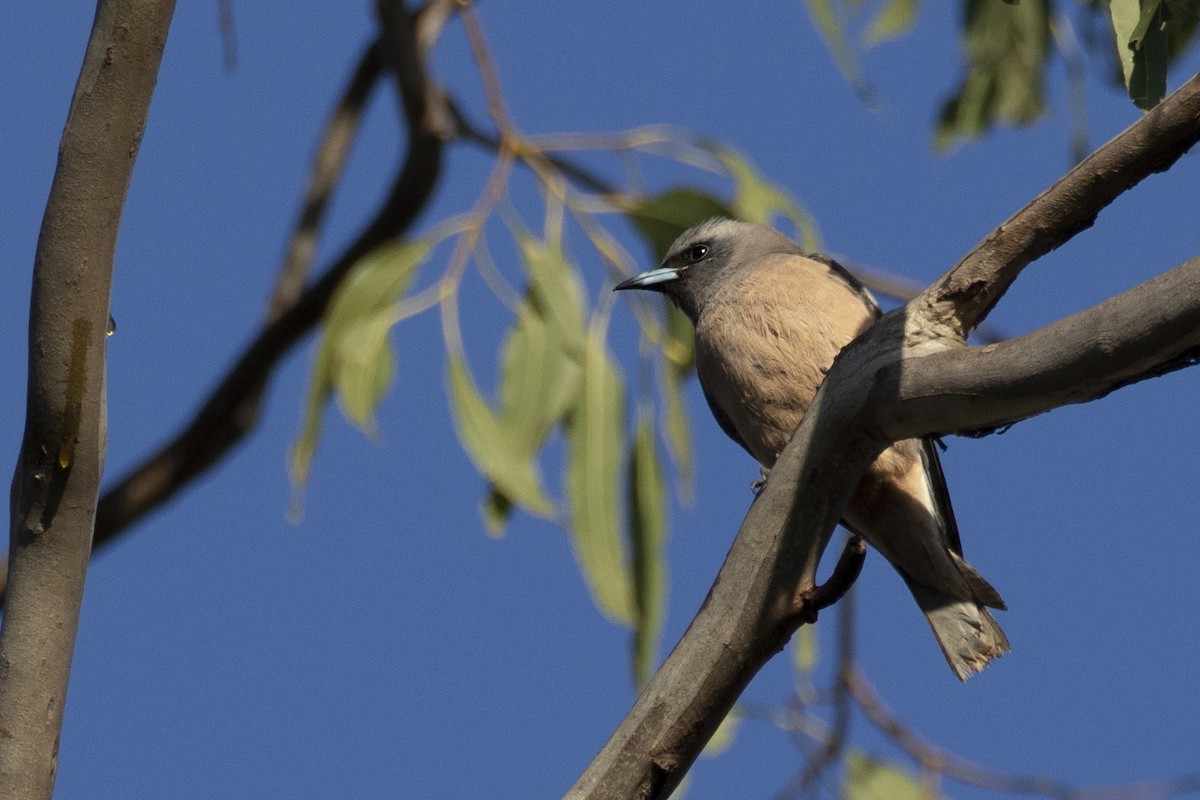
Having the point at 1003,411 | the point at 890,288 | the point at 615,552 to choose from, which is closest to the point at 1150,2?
the point at 1003,411

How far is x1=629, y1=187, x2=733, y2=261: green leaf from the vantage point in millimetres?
4910

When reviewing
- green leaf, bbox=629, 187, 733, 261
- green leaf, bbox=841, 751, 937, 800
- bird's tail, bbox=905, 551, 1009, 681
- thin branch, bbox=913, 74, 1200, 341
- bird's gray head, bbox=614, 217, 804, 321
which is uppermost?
green leaf, bbox=629, 187, 733, 261

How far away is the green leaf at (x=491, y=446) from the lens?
13.4ft

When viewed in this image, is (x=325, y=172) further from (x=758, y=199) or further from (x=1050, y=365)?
(x=1050, y=365)

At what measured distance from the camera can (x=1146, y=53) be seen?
7.84 ft

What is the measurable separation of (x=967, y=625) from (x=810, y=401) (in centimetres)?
63

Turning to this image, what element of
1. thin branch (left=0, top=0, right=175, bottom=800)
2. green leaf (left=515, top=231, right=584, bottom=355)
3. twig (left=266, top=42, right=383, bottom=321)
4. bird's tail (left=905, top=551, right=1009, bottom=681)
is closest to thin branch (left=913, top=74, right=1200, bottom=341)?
bird's tail (left=905, top=551, right=1009, bottom=681)

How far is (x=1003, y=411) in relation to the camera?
2.28m

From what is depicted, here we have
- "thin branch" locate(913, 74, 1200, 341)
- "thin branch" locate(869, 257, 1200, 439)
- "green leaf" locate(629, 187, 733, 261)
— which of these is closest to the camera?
"thin branch" locate(869, 257, 1200, 439)

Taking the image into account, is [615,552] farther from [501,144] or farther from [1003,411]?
[1003,411]

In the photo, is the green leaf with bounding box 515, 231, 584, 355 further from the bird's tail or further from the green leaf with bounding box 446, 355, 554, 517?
the bird's tail

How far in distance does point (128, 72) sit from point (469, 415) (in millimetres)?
2169

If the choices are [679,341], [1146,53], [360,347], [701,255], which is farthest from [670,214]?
[1146,53]

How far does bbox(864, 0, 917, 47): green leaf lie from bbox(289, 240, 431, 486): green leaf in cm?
271
